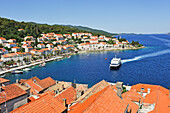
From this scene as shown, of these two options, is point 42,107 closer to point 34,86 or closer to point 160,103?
point 160,103

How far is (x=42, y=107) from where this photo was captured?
548 inches

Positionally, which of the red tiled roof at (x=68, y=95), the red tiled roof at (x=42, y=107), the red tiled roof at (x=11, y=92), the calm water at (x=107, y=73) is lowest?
the calm water at (x=107, y=73)

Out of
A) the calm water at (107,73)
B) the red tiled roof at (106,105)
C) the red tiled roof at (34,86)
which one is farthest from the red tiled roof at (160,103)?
the calm water at (107,73)

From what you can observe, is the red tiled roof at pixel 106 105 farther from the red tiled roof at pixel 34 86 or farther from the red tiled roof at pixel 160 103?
the red tiled roof at pixel 34 86

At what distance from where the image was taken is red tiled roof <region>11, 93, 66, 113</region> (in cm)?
1272

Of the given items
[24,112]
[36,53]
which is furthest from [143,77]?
[36,53]

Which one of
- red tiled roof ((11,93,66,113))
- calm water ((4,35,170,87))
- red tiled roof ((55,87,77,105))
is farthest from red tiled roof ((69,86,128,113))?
calm water ((4,35,170,87))

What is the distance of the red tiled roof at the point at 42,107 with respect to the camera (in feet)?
41.7

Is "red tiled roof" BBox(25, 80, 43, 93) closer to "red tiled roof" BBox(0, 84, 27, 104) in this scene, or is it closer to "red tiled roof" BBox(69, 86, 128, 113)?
"red tiled roof" BBox(0, 84, 27, 104)

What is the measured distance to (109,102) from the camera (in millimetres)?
12773

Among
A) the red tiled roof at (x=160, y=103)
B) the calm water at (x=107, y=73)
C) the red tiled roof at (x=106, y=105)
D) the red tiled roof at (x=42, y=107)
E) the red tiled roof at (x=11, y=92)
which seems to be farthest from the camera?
the calm water at (x=107, y=73)

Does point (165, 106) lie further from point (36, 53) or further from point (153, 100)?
point (36, 53)

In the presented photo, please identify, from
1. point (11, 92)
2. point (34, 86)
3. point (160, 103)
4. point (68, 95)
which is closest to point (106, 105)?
point (160, 103)

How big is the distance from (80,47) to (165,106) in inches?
5860
